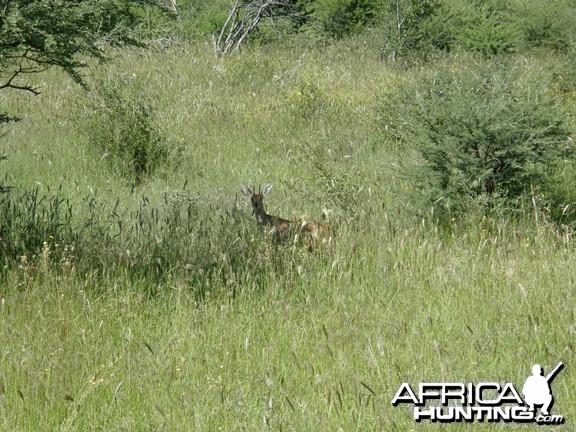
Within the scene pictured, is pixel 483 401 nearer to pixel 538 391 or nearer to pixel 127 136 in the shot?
pixel 538 391

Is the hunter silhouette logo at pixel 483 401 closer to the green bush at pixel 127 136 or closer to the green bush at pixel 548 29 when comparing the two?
the green bush at pixel 127 136

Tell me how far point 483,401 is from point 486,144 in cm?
385

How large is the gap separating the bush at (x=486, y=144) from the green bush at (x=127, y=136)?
3.41 m

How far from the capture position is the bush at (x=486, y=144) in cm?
657

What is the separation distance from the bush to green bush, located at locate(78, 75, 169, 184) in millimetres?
3409

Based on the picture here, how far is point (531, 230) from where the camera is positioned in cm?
572

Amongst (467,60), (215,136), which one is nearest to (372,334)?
(215,136)

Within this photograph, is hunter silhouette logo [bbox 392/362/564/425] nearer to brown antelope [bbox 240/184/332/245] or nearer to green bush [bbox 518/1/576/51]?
brown antelope [bbox 240/184/332/245]

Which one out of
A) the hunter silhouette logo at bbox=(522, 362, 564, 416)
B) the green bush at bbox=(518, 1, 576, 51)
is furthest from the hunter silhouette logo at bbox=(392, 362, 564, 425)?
the green bush at bbox=(518, 1, 576, 51)

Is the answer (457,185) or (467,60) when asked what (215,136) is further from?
(467,60)

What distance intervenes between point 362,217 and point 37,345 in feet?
9.12

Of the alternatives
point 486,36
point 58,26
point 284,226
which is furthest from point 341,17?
point 58,26

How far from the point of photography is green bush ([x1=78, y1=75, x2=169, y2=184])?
920cm

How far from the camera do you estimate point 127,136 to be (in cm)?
927
